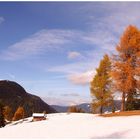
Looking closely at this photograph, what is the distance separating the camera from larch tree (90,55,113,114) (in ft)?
149

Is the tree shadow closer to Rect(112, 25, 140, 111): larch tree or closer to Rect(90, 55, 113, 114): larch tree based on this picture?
Rect(112, 25, 140, 111): larch tree

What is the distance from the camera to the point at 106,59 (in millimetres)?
46156

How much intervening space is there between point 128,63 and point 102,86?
8.80 metres

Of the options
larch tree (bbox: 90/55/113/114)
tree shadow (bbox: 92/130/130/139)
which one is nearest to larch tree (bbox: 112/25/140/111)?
larch tree (bbox: 90/55/113/114)

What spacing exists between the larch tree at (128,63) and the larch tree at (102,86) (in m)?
6.97

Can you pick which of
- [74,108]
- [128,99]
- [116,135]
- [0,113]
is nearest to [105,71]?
[128,99]

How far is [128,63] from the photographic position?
3766 cm

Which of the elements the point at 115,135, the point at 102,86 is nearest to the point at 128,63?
the point at 102,86

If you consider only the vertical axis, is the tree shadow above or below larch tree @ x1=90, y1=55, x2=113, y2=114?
below

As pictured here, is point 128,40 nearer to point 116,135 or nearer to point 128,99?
point 128,99

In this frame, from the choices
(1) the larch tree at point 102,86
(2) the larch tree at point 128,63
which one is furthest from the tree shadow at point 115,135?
(1) the larch tree at point 102,86

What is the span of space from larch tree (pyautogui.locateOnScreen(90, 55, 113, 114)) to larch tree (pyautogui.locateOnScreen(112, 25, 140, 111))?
6968 millimetres

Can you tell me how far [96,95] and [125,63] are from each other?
9.79 meters

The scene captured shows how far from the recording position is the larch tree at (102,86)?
4553 cm
